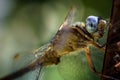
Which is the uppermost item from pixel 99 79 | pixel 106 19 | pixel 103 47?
pixel 106 19

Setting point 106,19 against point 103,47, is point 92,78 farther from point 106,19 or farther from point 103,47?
point 106,19

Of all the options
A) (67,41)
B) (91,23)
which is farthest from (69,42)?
(91,23)

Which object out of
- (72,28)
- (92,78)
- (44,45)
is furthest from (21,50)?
(92,78)

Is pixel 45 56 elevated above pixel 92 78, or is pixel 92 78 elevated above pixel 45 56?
pixel 45 56

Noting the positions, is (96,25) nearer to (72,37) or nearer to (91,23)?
(91,23)
